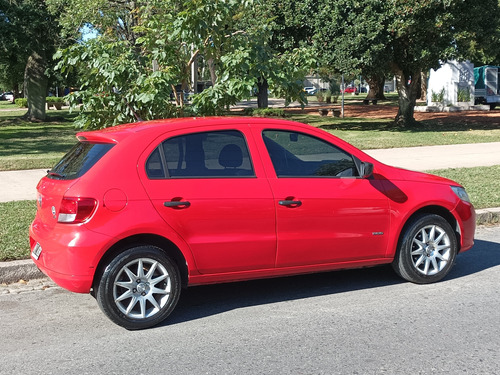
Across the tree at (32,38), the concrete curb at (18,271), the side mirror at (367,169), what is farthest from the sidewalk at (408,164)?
the tree at (32,38)

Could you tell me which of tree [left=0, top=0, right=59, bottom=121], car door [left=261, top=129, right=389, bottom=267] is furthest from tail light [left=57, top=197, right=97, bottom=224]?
tree [left=0, top=0, right=59, bottom=121]

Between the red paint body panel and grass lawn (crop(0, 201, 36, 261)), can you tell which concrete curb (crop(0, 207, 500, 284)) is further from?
the red paint body panel

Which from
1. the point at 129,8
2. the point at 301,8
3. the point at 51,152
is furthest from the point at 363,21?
the point at 51,152

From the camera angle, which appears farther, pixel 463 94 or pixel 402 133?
pixel 463 94

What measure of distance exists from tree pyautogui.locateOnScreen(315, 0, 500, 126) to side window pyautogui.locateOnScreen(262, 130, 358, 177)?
58.6ft

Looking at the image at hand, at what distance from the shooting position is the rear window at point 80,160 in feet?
17.3

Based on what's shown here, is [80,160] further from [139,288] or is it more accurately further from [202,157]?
[139,288]

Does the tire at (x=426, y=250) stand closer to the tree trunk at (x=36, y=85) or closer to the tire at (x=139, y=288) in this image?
the tire at (x=139, y=288)

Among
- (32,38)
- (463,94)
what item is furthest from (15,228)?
(463,94)

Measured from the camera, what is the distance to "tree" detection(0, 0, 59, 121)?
1043 inches

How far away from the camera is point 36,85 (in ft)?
103

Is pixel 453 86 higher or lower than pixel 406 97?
higher

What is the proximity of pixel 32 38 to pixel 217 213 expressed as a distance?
26083 mm

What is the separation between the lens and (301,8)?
24.2 m
